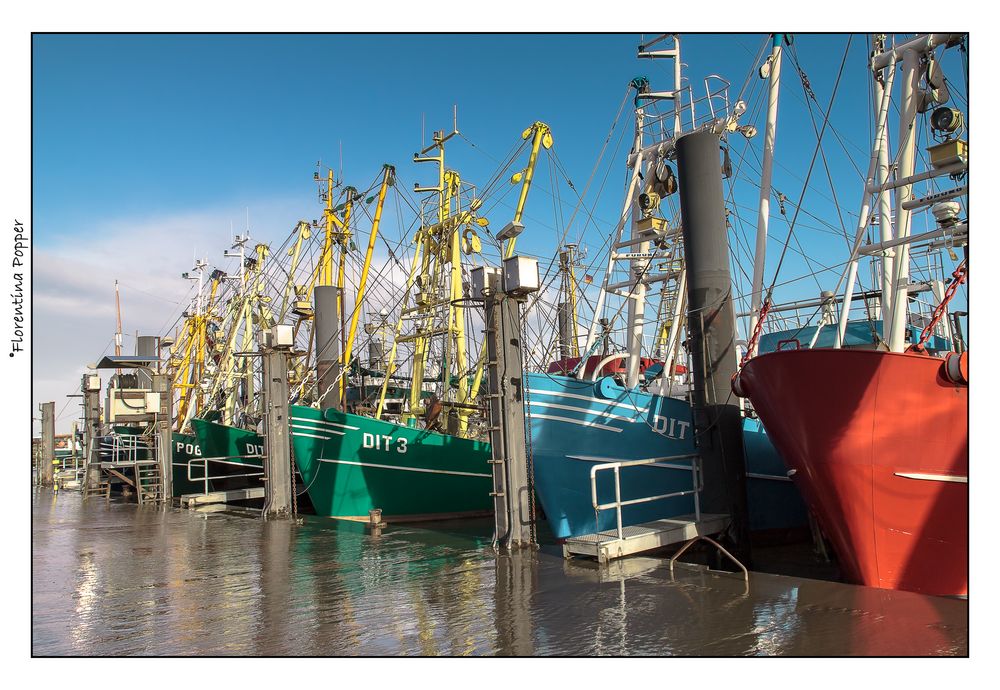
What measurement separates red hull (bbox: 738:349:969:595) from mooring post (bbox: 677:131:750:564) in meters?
1.98

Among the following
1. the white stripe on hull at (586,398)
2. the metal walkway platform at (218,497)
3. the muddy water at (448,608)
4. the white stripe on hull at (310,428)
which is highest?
the white stripe on hull at (586,398)

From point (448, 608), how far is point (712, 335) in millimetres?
5505

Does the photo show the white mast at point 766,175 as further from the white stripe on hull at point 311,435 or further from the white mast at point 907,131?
the white stripe on hull at point 311,435

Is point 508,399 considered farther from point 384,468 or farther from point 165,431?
point 165,431

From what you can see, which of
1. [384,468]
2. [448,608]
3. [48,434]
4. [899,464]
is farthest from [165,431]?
[899,464]

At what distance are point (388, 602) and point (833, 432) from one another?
512 cm

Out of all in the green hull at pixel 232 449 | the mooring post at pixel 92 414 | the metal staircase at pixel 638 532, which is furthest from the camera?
the mooring post at pixel 92 414

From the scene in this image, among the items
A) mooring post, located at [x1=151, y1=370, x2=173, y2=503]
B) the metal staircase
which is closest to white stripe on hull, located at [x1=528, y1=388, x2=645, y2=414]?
the metal staircase

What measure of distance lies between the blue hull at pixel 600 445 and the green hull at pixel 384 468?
5236mm

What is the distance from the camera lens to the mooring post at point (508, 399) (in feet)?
35.3

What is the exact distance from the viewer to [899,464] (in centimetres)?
860

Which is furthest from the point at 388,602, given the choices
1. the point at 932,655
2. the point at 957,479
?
the point at 957,479

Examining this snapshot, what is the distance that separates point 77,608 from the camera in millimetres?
7957

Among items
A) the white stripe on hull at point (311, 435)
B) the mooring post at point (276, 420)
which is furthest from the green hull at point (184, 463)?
the mooring post at point (276, 420)
